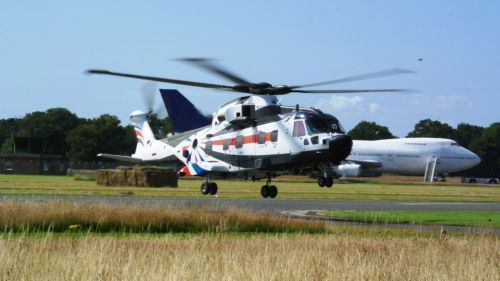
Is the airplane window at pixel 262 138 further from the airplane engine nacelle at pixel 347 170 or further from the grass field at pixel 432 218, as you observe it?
the airplane engine nacelle at pixel 347 170

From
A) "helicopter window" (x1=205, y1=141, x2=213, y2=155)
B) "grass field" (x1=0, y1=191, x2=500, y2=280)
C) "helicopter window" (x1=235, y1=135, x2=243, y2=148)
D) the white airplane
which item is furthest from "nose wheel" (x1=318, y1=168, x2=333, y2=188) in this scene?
the white airplane

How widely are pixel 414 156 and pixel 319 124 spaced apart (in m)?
94.8

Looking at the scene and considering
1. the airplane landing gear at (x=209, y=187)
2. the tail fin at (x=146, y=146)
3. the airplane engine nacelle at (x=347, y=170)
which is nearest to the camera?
the airplane landing gear at (x=209, y=187)

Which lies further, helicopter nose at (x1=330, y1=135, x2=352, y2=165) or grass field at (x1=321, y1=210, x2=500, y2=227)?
helicopter nose at (x1=330, y1=135, x2=352, y2=165)

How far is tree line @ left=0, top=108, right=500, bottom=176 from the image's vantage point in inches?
6599

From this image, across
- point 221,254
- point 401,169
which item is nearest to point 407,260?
point 221,254

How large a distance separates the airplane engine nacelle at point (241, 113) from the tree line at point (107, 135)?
388 feet

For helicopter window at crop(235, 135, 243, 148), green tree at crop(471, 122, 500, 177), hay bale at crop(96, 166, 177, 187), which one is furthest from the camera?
green tree at crop(471, 122, 500, 177)

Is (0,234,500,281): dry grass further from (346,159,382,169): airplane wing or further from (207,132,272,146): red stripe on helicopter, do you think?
(346,159,382,169): airplane wing

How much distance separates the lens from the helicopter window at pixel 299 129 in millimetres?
34094

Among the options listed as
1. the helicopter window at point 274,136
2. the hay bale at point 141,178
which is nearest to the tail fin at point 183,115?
the helicopter window at point 274,136

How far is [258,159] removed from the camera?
3597 cm

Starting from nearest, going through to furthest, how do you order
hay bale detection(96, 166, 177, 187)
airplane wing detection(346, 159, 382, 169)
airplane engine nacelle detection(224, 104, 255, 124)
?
airplane engine nacelle detection(224, 104, 255, 124) < hay bale detection(96, 166, 177, 187) < airplane wing detection(346, 159, 382, 169)

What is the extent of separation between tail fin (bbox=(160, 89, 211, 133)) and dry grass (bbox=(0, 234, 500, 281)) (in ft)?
89.4
